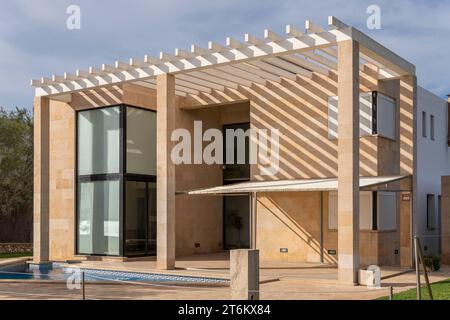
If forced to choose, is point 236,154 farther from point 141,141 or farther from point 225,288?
point 225,288

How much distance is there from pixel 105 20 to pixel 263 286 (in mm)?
8767

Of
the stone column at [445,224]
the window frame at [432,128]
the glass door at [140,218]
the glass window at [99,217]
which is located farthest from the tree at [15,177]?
the stone column at [445,224]

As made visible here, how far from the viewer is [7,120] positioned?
3456cm

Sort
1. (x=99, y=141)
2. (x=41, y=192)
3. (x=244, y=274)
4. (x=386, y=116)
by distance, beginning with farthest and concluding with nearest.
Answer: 1. (x=99, y=141)
2. (x=41, y=192)
3. (x=386, y=116)
4. (x=244, y=274)

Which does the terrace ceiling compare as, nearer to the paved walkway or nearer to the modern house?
the modern house

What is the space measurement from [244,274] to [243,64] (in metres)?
11.3

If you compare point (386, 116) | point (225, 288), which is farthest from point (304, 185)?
point (225, 288)

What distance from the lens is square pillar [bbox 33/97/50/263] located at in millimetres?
23406

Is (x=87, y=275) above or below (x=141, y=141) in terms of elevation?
below

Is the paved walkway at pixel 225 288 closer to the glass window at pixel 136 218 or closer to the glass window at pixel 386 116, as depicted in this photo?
the glass window at pixel 136 218

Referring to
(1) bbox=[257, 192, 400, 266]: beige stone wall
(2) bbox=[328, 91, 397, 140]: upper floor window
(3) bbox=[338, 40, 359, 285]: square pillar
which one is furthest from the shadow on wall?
(3) bbox=[338, 40, 359, 285]: square pillar

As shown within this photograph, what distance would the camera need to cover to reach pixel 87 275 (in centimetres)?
2055

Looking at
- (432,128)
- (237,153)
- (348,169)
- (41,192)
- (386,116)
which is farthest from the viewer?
(237,153)

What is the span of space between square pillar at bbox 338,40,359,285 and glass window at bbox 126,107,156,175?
33.1 feet
